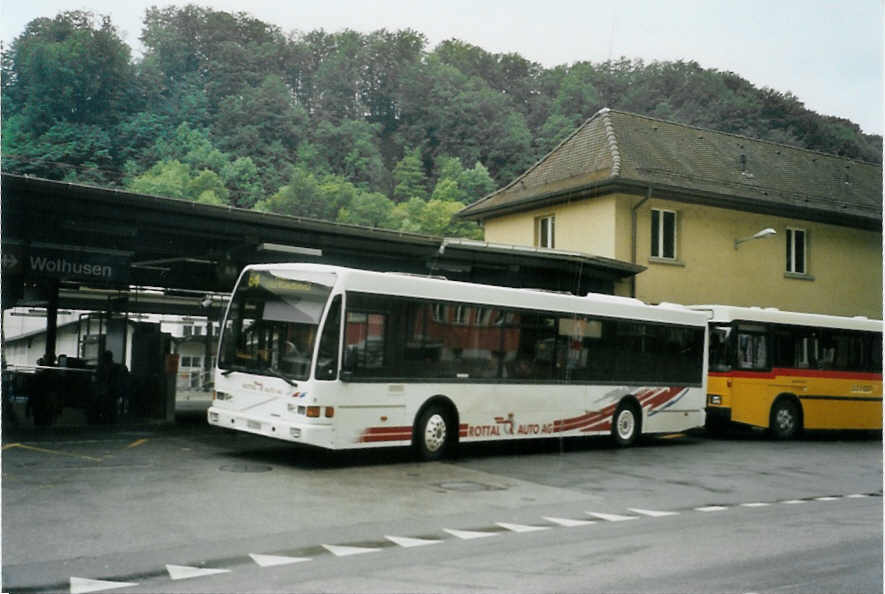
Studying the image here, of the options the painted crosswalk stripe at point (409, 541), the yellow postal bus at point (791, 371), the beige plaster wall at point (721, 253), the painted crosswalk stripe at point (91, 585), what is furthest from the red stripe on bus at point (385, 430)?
the beige plaster wall at point (721, 253)

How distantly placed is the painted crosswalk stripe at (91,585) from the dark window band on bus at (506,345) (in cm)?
707

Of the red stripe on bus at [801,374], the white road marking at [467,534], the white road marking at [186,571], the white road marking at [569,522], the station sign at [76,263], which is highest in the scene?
the station sign at [76,263]

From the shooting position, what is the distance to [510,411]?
629 inches

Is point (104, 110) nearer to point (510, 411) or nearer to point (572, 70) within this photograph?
point (510, 411)

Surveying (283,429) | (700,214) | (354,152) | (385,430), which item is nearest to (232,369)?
(283,429)

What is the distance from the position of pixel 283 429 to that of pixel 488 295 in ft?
14.1

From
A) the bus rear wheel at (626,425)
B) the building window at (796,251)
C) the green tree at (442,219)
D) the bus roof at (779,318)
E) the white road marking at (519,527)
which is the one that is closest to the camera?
the white road marking at (519,527)

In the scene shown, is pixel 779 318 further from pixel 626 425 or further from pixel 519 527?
pixel 519 527

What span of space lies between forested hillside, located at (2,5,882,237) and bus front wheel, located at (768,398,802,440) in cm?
580

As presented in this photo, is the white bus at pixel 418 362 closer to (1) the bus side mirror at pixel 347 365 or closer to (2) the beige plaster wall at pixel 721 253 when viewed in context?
(1) the bus side mirror at pixel 347 365

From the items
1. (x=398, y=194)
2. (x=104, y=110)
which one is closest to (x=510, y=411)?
(x=104, y=110)

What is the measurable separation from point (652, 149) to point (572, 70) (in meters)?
10.7

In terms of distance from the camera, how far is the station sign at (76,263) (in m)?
16.6

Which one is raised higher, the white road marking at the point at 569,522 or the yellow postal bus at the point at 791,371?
the yellow postal bus at the point at 791,371
